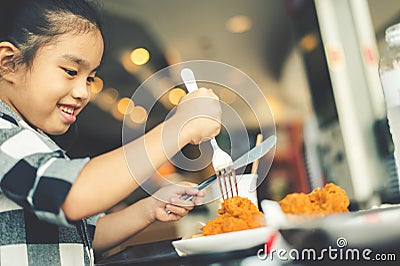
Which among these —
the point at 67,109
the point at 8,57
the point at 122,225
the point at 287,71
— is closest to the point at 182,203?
the point at 122,225

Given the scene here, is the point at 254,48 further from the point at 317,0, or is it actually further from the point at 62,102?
the point at 62,102

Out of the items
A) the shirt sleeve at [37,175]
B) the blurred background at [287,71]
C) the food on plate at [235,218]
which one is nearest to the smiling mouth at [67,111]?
the shirt sleeve at [37,175]

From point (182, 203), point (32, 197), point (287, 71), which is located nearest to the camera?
point (32, 197)

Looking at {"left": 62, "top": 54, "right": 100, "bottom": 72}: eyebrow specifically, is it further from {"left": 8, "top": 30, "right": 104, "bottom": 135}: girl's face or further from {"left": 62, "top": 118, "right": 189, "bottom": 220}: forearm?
{"left": 62, "top": 118, "right": 189, "bottom": 220}: forearm

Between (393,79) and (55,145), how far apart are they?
0.47 meters

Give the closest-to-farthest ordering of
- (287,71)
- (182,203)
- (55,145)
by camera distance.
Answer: (55,145), (182,203), (287,71)

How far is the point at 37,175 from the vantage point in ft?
1.97

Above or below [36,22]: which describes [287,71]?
below

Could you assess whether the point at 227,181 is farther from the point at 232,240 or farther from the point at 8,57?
the point at 8,57

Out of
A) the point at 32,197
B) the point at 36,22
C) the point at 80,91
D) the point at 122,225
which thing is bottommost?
the point at 122,225

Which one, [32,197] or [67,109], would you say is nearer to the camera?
[32,197]

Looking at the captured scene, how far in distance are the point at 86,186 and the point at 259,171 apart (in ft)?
1.13

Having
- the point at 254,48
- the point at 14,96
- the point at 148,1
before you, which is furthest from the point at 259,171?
the point at 254,48

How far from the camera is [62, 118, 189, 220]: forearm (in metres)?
0.61
